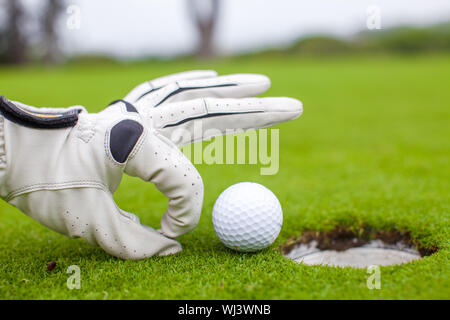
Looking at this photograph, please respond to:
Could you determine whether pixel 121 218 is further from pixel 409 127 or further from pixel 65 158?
pixel 409 127

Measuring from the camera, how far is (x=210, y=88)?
264 cm

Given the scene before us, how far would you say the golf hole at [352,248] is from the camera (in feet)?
8.03

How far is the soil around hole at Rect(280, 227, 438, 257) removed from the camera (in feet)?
8.31

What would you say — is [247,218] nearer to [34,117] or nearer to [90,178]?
[90,178]

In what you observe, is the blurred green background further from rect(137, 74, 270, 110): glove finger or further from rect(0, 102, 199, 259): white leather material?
rect(137, 74, 270, 110): glove finger

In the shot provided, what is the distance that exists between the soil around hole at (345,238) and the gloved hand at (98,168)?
757 mm

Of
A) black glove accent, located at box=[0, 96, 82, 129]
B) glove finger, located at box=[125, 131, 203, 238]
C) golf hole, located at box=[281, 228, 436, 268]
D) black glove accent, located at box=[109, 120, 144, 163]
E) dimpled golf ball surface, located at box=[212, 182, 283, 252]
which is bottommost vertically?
golf hole, located at box=[281, 228, 436, 268]

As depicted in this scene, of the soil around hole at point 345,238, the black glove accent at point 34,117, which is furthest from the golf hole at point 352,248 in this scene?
the black glove accent at point 34,117

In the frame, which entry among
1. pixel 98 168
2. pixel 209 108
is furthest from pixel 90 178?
pixel 209 108

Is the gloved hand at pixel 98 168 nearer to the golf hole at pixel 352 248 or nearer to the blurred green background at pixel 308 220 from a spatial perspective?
the blurred green background at pixel 308 220

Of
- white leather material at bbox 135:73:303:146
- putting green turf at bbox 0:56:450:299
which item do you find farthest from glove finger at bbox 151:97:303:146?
putting green turf at bbox 0:56:450:299

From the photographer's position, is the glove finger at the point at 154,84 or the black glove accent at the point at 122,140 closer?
the black glove accent at the point at 122,140

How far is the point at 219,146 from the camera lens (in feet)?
15.6

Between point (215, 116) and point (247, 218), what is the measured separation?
24.2 inches
